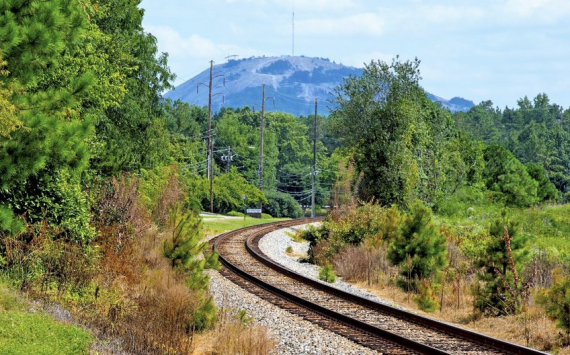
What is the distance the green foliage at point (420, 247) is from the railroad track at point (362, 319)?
2433 millimetres

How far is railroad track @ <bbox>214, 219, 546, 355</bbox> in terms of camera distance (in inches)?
450

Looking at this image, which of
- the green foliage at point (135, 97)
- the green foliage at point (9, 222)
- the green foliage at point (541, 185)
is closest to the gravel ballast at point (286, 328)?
the green foliage at point (9, 222)

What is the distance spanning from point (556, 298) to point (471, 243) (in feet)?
40.6

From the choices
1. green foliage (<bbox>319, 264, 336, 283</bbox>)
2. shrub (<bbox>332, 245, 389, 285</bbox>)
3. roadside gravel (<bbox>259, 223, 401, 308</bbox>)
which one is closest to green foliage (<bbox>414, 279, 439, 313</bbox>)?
roadside gravel (<bbox>259, 223, 401, 308</bbox>)

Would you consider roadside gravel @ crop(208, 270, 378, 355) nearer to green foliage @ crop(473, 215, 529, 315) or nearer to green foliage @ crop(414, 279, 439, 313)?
green foliage @ crop(414, 279, 439, 313)

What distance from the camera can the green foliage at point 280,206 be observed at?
86.3 meters

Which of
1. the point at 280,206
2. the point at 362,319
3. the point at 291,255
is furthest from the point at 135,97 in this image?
the point at 280,206

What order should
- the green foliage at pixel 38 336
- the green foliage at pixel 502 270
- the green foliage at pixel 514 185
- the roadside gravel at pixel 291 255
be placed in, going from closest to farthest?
1. the green foliage at pixel 38 336
2. the green foliage at pixel 502 270
3. the roadside gravel at pixel 291 255
4. the green foliage at pixel 514 185

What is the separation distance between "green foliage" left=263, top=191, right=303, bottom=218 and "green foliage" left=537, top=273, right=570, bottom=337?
7327 centimetres

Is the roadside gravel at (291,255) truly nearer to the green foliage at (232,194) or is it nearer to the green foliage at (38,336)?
the green foliage at (38,336)

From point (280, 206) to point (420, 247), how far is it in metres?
69.3

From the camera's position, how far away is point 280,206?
88.0 m

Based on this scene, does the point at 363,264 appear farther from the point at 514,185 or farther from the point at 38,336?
the point at 514,185

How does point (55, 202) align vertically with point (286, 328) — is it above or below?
above
